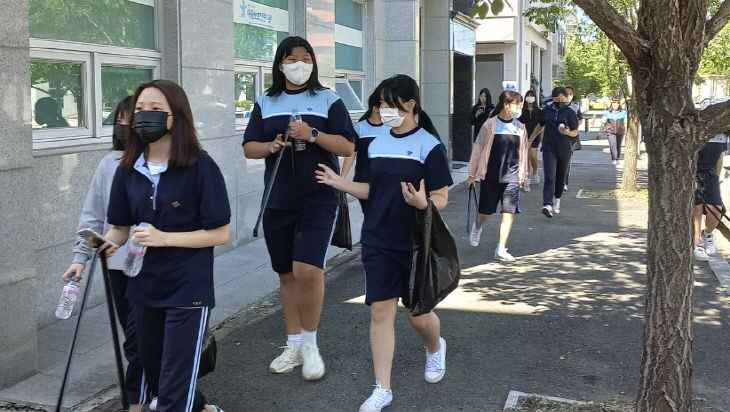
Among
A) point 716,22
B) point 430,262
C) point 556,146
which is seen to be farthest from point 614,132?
point 716,22

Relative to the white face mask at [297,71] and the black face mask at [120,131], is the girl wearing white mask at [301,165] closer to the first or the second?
the white face mask at [297,71]

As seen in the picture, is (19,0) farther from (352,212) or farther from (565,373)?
(352,212)

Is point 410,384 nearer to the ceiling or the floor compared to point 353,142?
nearer to the floor

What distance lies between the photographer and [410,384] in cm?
486

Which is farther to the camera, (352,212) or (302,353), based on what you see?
(352,212)

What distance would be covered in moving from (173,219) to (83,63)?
386 cm

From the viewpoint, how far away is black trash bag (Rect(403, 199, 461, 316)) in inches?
167

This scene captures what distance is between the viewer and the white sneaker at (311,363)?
4902mm

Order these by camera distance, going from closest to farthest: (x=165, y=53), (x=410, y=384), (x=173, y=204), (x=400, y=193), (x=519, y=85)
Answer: (x=173, y=204) → (x=400, y=193) → (x=410, y=384) → (x=165, y=53) → (x=519, y=85)

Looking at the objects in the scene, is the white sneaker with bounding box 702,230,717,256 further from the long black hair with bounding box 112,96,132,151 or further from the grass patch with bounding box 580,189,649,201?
the long black hair with bounding box 112,96,132,151

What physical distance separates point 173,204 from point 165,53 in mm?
4835

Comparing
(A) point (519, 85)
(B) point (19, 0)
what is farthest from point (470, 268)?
(A) point (519, 85)

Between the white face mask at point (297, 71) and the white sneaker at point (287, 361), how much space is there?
5.36 ft

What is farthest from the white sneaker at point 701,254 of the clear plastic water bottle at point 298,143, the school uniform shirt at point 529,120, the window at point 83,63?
the school uniform shirt at point 529,120
